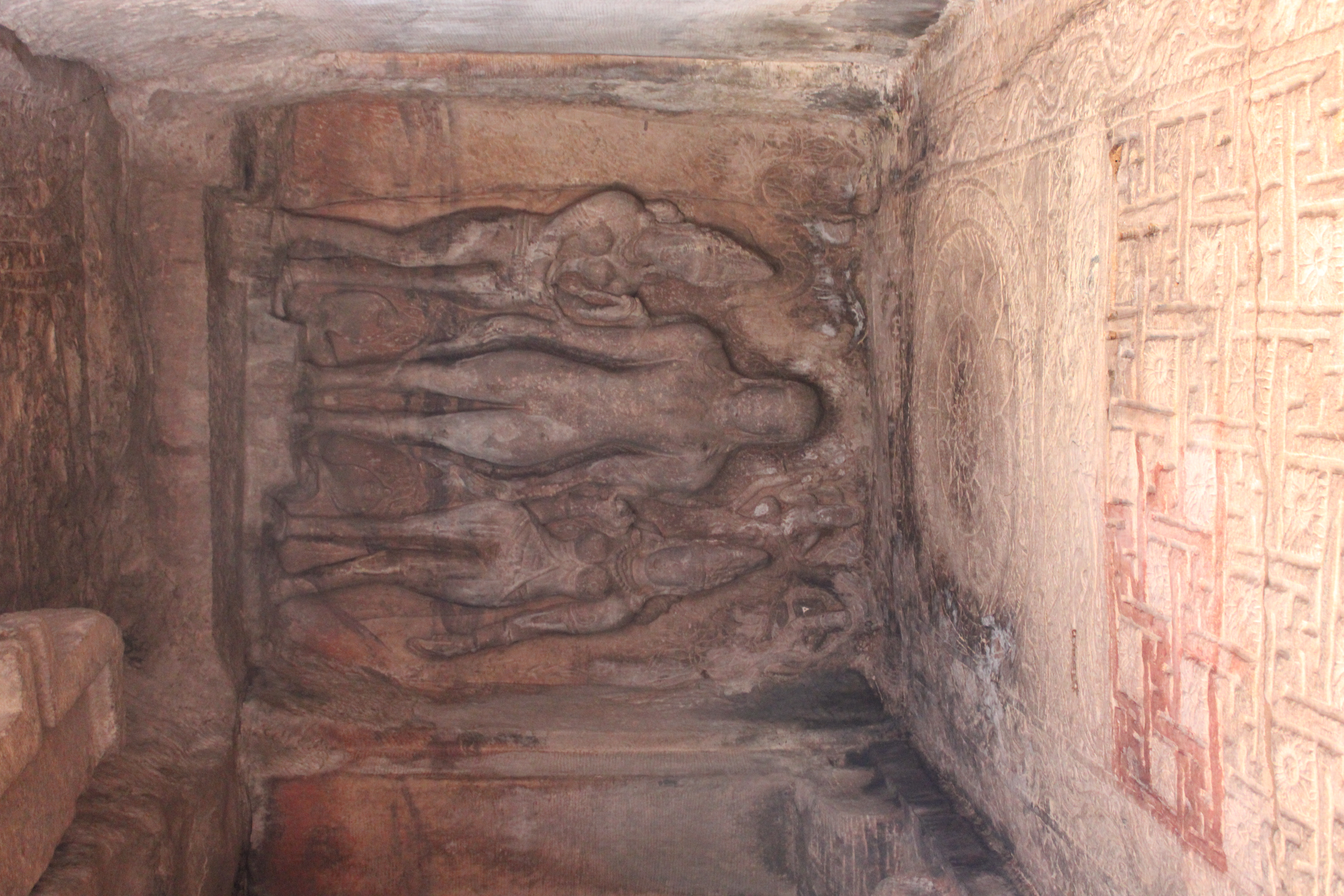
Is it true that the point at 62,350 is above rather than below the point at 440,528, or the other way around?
above

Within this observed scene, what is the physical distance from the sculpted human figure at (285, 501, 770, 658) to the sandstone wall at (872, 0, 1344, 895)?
3.20ft

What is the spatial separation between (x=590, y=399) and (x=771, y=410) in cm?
67

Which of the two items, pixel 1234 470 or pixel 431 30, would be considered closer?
pixel 1234 470

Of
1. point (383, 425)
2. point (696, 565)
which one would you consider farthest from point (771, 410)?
point (383, 425)

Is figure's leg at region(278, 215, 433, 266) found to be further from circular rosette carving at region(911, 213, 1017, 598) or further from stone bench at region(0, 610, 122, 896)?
circular rosette carving at region(911, 213, 1017, 598)

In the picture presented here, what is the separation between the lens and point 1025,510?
2.69 m

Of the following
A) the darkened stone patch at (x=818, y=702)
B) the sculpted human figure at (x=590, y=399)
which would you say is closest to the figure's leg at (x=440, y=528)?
the sculpted human figure at (x=590, y=399)

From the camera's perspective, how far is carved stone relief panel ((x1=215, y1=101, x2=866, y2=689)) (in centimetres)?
369

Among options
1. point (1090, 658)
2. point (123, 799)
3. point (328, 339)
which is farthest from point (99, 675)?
point (1090, 658)

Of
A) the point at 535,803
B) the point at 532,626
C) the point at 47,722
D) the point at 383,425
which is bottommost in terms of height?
the point at 535,803

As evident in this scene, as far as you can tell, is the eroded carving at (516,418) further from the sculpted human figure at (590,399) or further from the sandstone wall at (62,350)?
the sandstone wall at (62,350)

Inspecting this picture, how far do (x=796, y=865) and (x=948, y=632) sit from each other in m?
1.02

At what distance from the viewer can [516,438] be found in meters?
3.67

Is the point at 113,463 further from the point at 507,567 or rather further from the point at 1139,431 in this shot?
the point at 1139,431
